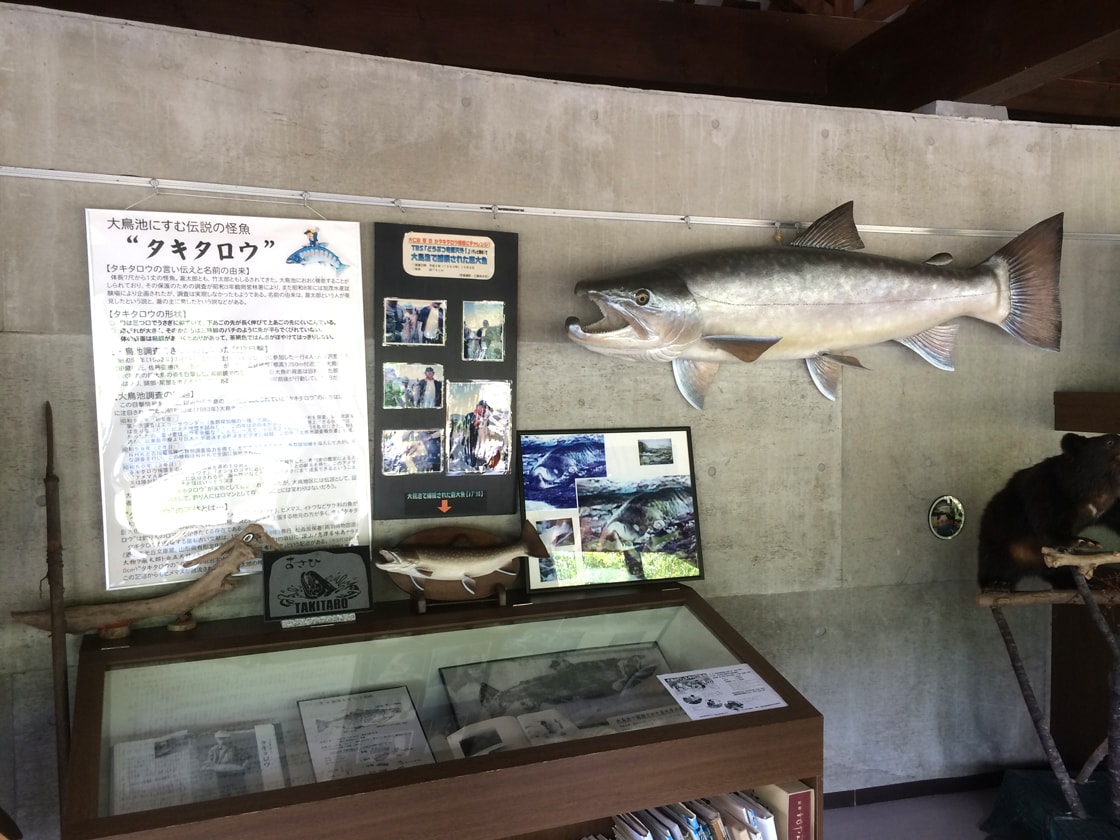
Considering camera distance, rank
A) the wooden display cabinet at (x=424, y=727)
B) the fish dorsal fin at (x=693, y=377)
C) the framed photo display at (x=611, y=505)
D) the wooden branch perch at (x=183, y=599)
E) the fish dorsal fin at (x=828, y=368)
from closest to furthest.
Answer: the wooden display cabinet at (x=424, y=727) → the wooden branch perch at (x=183, y=599) → the framed photo display at (x=611, y=505) → the fish dorsal fin at (x=693, y=377) → the fish dorsal fin at (x=828, y=368)

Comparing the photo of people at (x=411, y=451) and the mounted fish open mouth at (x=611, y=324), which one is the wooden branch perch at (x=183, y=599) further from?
the mounted fish open mouth at (x=611, y=324)

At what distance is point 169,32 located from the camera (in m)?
1.78

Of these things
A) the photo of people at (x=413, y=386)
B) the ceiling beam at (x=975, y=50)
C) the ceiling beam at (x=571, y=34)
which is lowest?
the photo of people at (x=413, y=386)

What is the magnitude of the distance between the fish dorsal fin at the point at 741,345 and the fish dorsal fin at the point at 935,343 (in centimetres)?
56

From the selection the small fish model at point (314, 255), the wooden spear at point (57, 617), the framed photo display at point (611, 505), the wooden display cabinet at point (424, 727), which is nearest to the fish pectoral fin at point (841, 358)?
the framed photo display at point (611, 505)

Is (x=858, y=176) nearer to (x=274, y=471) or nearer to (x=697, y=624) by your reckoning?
(x=697, y=624)

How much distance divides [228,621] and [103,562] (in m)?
0.31

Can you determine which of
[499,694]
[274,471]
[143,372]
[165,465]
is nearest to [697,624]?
[499,694]

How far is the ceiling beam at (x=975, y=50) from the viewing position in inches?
81.4

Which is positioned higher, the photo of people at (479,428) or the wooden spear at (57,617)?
the photo of people at (479,428)

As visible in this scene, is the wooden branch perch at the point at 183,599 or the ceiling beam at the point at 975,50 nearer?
the wooden branch perch at the point at 183,599

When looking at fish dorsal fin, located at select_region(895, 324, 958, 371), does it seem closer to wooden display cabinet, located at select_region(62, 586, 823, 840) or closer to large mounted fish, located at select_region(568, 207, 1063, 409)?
large mounted fish, located at select_region(568, 207, 1063, 409)

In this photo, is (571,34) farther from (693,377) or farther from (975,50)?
(693,377)

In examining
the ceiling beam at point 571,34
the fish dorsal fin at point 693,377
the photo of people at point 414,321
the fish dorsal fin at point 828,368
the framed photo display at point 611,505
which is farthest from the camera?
the ceiling beam at point 571,34
